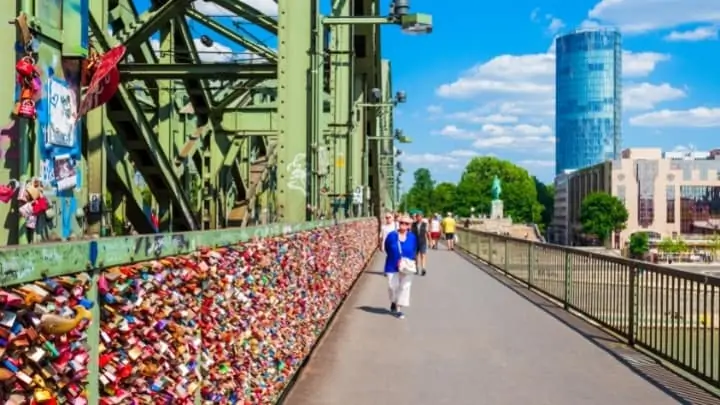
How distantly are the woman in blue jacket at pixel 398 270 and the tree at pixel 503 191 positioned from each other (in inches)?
5398

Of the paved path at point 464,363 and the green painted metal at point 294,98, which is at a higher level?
the green painted metal at point 294,98

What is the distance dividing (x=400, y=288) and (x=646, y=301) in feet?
13.9

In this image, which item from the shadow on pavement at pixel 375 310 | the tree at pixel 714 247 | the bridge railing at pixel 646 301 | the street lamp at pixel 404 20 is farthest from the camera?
the tree at pixel 714 247

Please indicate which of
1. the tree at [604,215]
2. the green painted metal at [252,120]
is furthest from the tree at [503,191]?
the green painted metal at [252,120]

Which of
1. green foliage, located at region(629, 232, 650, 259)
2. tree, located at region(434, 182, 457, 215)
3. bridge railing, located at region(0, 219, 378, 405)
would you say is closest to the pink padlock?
bridge railing, located at region(0, 219, 378, 405)

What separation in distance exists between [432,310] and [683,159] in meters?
153

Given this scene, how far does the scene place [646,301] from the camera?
9.99 metres

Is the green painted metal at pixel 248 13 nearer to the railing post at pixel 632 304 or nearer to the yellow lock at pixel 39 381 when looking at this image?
the railing post at pixel 632 304

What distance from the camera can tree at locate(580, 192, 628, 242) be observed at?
13825cm

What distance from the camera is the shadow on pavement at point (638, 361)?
7.40 m

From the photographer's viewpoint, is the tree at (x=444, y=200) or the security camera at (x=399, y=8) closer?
the security camera at (x=399, y=8)

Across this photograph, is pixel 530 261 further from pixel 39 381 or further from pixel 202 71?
pixel 39 381

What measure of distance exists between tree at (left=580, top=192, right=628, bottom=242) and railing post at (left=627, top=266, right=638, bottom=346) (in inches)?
5243

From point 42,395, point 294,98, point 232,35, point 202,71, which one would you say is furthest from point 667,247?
point 42,395
